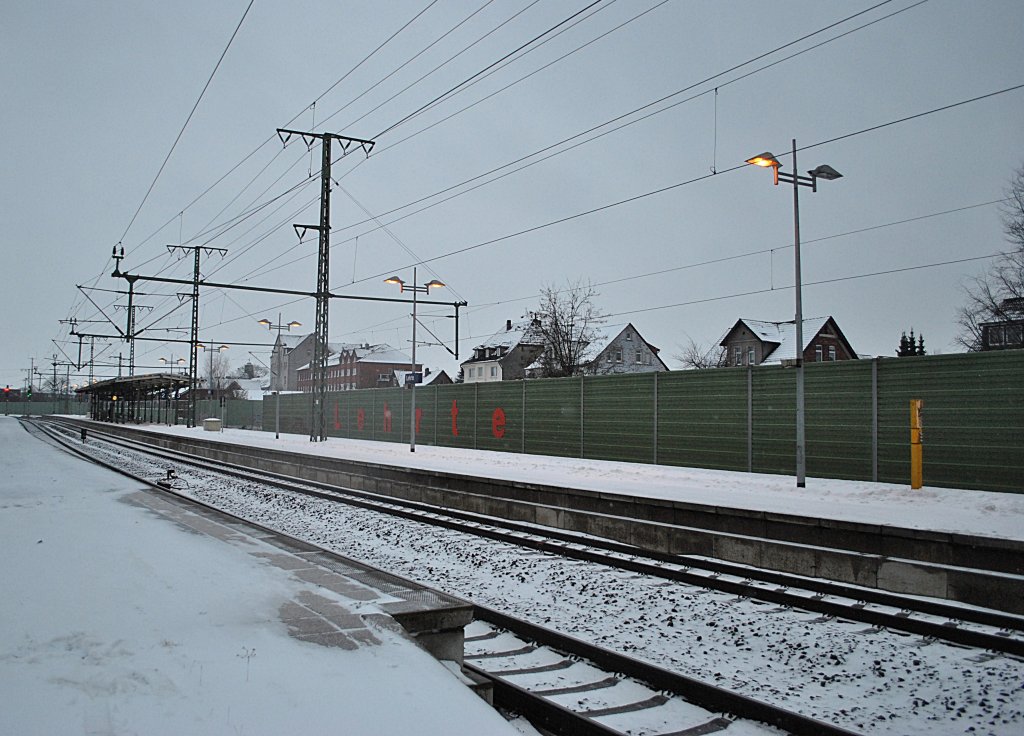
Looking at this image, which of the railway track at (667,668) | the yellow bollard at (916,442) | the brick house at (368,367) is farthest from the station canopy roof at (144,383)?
the yellow bollard at (916,442)

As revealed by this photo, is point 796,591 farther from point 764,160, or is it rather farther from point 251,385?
point 251,385

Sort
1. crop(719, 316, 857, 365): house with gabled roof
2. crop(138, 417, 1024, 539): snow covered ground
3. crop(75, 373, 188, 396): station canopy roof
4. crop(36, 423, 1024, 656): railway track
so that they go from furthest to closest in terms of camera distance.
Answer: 1. crop(719, 316, 857, 365): house with gabled roof
2. crop(75, 373, 188, 396): station canopy roof
3. crop(138, 417, 1024, 539): snow covered ground
4. crop(36, 423, 1024, 656): railway track

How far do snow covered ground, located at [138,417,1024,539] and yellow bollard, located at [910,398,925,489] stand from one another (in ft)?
0.90

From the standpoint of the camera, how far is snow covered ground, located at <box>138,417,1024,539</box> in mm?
11602

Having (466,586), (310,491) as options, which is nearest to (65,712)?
(466,586)

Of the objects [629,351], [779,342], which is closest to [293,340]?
[629,351]

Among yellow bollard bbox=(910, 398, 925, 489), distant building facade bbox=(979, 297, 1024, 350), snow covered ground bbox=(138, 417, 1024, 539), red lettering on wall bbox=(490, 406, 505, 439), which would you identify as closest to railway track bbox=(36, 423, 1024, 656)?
snow covered ground bbox=(138, 417, 1024, 539)

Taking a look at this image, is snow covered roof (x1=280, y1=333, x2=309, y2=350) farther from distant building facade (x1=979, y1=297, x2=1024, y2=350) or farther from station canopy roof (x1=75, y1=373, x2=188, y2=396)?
distant building facade (x1=979, y1=297, x2=1024, y2=350)

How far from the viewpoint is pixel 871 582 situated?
9.28m

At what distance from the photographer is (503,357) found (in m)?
85.2

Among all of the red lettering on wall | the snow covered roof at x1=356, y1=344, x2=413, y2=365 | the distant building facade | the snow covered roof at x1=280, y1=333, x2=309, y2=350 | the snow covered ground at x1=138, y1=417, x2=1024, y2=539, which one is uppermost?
the snow covered roof at x1=280, y1=333, x2=309, y2=350

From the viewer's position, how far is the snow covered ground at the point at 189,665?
3732 millimetres

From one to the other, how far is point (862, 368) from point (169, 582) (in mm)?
16211

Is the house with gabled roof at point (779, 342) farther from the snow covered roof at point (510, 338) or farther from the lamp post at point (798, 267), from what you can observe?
the lamp post at point (798, 267)
